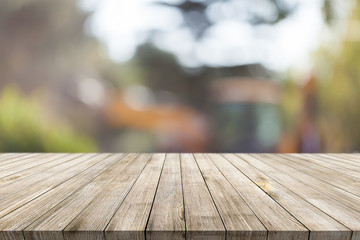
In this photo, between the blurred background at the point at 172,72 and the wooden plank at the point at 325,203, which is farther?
the blurred background at the point at 172,72

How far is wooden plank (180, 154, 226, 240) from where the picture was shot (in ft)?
2.43

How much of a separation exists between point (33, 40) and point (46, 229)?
2499 mm

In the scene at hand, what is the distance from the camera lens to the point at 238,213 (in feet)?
2.83

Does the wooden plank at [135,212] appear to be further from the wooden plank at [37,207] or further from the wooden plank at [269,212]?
the wooden plank at [269,212]

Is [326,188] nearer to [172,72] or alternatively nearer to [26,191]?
[26,191]

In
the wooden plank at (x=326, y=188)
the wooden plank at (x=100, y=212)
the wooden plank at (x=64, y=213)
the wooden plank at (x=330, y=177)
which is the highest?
the wooden plank at (x=330, y=177)

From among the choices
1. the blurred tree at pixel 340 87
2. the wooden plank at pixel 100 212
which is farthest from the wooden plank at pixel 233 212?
the blurred tree at pixel 340 87

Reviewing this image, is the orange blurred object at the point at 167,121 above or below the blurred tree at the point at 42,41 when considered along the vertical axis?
below

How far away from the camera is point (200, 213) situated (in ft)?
2.83

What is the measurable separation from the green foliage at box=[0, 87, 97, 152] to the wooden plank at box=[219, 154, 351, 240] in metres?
1.88

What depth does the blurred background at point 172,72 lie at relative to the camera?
2758 millimetres

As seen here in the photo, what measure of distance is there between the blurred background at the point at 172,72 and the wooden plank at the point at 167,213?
4.97 ft

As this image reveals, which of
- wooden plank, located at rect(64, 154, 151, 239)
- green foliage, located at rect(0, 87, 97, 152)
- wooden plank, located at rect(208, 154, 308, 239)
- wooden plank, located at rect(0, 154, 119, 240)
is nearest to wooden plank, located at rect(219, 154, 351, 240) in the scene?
wooden plank, located at rect(208, 154, 308, 239)

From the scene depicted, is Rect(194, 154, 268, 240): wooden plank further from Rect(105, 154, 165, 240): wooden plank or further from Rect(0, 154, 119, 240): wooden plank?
Rect(0, 154, 119, 240): wooden plank
